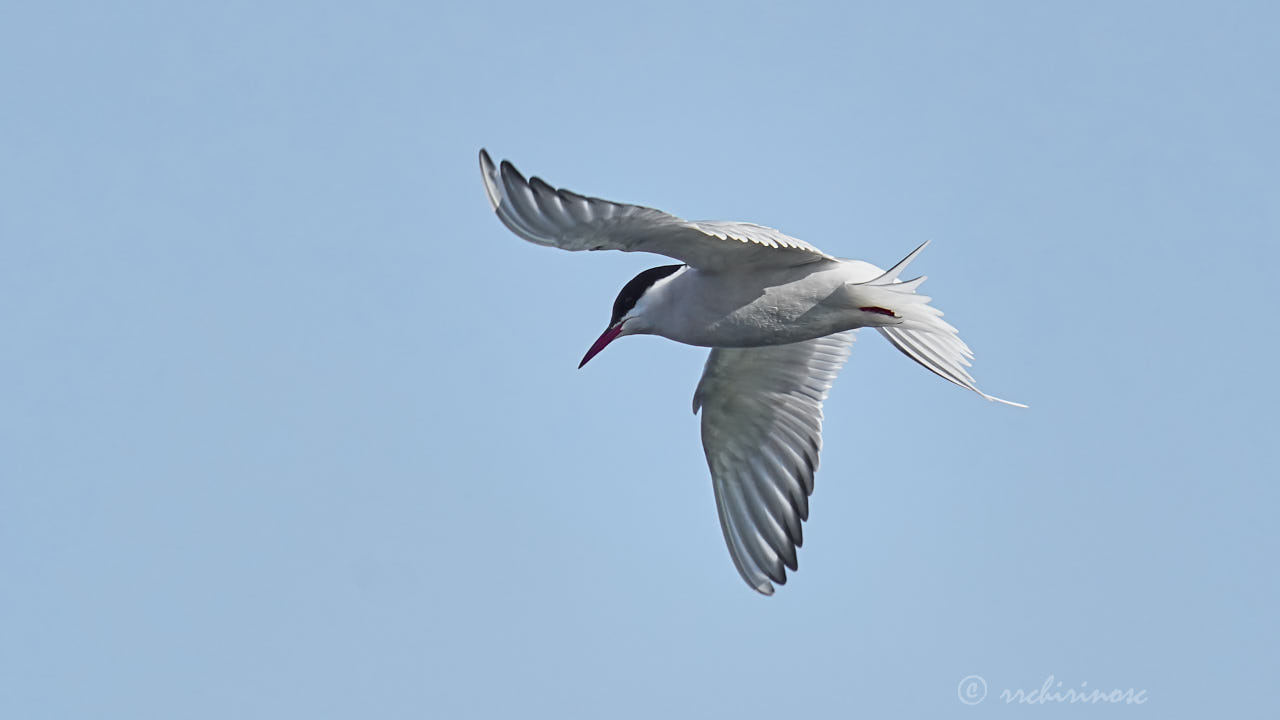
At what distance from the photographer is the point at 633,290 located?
898cm

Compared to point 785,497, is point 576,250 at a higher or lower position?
higher

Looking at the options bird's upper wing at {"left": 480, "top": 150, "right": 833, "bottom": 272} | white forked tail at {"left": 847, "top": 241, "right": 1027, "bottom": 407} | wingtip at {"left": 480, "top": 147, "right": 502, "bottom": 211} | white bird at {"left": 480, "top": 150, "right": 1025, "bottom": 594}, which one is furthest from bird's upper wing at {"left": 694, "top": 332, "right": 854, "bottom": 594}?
wingtip at {"left": 480, "top": 147, "right": 502, "bottom": 211}

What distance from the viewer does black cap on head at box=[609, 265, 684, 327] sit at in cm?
898

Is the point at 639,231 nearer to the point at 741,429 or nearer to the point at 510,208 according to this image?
the point at 510,208

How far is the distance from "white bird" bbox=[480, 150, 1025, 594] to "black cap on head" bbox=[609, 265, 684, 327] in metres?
0.01

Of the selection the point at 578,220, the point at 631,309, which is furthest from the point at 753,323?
the point at 578,220

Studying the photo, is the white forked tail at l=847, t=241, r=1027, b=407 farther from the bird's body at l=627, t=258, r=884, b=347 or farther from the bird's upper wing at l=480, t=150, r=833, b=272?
the bird's upper wing at l=480, t=150, r=833, b=272

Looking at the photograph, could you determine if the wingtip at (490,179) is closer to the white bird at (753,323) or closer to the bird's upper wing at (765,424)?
the white bird at (753,323)

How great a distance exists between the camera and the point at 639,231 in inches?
296

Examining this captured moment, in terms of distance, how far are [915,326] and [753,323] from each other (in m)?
1.01

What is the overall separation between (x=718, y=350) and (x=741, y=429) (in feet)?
1.97

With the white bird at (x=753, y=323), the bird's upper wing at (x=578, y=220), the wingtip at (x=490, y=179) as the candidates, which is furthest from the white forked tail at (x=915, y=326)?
the wingtip at (x=490, y=179)

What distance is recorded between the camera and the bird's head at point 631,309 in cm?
896

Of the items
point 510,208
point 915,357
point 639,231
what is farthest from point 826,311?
point 510,208
